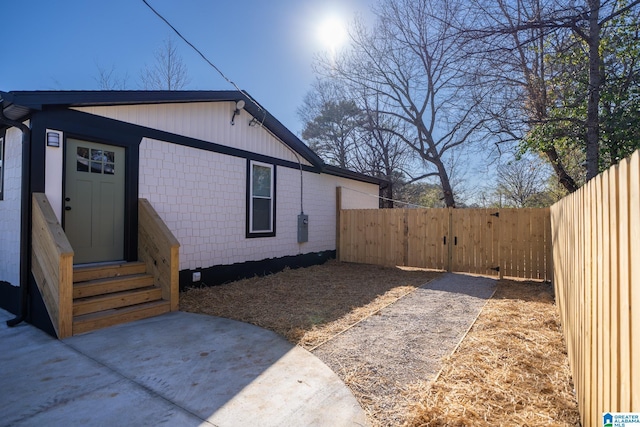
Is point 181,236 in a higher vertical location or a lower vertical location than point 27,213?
lower

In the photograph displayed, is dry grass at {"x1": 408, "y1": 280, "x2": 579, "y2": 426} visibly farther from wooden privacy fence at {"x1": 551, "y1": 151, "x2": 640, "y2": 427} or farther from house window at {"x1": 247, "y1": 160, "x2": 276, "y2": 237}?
house window at {"x1": 247, "y1": 160, "x2": 276, "y2": 237}

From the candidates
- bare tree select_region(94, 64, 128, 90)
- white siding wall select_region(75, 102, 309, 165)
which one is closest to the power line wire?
white siding wall select_region(75, 102, 309, 165)

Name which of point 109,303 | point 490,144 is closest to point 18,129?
point 109,303

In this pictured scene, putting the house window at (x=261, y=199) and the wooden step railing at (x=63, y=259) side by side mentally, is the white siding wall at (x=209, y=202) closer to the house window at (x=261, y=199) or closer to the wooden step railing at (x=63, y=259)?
the house window at (x=261, y=199)

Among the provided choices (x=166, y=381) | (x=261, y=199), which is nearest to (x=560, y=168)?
(x=261, y=199)

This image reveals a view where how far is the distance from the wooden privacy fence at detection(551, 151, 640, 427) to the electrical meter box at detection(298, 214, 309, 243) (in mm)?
6820

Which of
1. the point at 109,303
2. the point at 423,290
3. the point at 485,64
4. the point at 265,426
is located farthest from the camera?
the point at 485,64

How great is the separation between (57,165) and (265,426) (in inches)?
172

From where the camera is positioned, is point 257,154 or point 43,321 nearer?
point 43,321

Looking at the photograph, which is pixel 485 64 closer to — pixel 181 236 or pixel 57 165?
pixel 181 236

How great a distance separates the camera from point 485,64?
7.59 meters

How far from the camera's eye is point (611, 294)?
1454mm

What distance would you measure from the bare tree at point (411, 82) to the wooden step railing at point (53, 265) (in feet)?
44.5

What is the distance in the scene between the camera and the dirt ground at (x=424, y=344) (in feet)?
7.73
